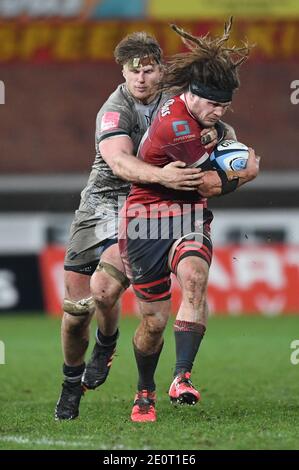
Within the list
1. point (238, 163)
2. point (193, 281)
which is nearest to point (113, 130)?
point (238, 163)

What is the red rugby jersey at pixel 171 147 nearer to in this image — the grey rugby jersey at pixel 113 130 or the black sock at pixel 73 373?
the grey rugby jersey at pixel 113 130

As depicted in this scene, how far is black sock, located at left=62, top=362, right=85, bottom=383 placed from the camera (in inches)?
304

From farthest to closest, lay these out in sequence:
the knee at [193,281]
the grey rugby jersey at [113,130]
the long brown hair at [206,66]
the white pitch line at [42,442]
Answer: the grey rugby jersey at [113,130] < the long brown hair at [206,66] < the knee at [193,281] < the white pitch line at [42,442]

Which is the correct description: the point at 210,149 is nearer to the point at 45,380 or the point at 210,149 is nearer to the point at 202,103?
the point at 202,103

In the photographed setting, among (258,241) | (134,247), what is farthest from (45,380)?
(258,241)

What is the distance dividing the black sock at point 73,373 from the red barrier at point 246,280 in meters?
9.74

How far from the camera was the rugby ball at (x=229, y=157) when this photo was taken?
7.07 meters

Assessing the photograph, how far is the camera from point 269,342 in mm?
13773

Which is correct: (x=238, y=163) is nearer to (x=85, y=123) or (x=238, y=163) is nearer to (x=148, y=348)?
(x=148, y=348)

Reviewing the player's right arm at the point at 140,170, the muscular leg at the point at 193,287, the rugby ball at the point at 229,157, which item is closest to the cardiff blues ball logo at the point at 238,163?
the rugby ball at the point at 229,157

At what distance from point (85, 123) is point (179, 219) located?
613 inches

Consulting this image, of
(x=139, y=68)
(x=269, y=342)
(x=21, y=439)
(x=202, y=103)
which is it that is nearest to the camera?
(x=21, y=439)

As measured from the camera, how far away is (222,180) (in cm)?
702

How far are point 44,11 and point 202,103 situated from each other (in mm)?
15172
